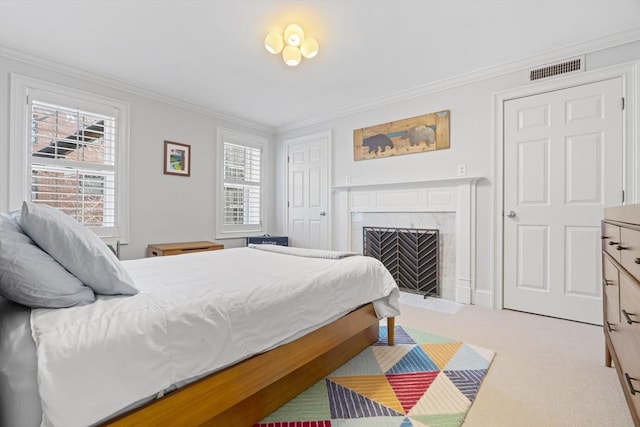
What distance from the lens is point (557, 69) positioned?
2777 millimetres

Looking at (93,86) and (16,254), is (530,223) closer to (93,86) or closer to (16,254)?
(16,254)

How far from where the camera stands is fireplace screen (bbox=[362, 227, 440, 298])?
11.5 ft

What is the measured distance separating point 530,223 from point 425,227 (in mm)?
1022

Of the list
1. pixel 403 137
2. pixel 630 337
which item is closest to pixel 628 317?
pixel 630 337

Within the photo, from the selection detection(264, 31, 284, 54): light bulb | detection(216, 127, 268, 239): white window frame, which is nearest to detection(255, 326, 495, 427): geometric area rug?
detection(264, 31, 284, 54): light bulb

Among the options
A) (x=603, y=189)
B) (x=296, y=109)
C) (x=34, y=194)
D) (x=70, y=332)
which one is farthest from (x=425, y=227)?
(x=34, y=194)

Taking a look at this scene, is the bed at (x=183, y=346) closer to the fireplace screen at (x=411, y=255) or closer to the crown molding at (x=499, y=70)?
the fireplace screen at (x=411, y=255)

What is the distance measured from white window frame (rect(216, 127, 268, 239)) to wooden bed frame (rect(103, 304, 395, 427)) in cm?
306

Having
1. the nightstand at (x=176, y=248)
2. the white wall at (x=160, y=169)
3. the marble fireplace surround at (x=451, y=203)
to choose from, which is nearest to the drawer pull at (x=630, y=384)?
the marble fireplace surround at (x=451, y=203)

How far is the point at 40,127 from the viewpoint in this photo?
293 cm

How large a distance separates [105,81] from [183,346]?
347 centimetres

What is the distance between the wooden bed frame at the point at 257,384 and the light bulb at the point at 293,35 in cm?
207

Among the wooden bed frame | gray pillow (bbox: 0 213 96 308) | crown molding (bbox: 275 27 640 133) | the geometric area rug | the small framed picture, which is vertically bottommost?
the geometric area rug

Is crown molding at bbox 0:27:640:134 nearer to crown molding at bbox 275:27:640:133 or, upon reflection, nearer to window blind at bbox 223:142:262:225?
crown molding at bbox 275:27:640:133
